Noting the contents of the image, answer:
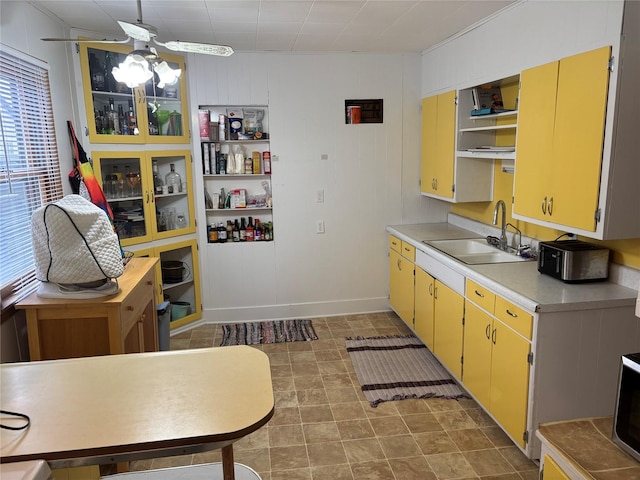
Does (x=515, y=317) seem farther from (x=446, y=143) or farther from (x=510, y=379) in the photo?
(x=446, y=143)

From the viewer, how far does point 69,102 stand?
3463 millimetres

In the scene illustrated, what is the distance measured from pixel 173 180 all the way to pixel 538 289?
3198 mm

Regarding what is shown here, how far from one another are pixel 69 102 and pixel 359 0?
2186 mm

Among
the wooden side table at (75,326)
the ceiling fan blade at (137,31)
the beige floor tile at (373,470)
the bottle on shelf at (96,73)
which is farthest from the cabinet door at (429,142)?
the wooden side table at (75,326)

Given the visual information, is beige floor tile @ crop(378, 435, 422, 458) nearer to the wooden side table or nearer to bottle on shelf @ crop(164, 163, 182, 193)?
the wooden side table

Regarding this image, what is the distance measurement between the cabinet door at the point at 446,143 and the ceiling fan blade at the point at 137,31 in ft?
8.17

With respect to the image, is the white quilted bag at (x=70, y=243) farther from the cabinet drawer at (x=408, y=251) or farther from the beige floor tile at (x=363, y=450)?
the cabinet drawer at (x=408, y=251)

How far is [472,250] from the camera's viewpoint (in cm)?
395

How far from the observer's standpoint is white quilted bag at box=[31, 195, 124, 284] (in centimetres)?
228

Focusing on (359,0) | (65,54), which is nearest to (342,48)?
(359,0)

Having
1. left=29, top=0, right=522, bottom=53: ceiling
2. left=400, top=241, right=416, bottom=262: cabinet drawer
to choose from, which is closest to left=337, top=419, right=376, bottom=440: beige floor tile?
left=400, top=241, right=416, bottom=262: cabinet drawer

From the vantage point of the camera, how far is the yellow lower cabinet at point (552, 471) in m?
1.57

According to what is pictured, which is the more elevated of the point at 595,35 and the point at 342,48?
the point at 342,48

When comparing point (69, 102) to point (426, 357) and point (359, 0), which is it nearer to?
point (359, 0)
